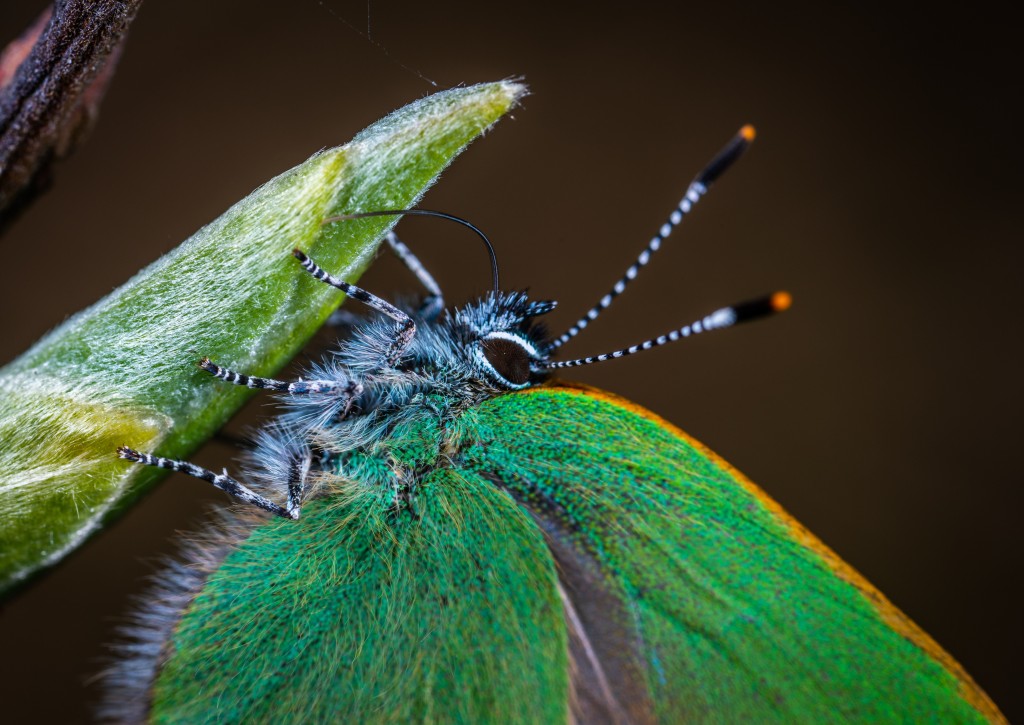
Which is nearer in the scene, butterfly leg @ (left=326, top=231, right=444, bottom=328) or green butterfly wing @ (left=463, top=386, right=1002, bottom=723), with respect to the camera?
green butterfly wing @ (left=463, top=386, right=1002, bottom=723)

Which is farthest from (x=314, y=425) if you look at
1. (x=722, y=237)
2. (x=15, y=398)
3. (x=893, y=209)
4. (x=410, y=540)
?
(x=893, y=209)

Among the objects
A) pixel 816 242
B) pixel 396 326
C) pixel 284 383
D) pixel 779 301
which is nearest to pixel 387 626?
pixel 284 383

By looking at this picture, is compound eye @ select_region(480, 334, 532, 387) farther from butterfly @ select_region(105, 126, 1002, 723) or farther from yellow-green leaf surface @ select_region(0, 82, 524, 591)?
yellow-green leaf surface @ select_region(0, 82, 524, 591)

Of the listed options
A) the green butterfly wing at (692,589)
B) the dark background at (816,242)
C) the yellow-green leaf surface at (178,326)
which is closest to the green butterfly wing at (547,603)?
the green butterfly wing at (692,589)

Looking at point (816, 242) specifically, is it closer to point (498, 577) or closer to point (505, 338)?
point (505, 338)

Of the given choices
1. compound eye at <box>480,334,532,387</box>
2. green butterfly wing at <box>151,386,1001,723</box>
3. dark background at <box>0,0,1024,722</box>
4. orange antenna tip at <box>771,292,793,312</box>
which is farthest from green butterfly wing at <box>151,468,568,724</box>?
dark background at <box>0,0,1024,722</box>

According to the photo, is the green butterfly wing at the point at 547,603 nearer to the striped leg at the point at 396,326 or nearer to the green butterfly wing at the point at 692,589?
the green butterfly wing at the point at 692,589

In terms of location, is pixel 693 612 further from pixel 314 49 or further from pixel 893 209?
pixel 893 209
